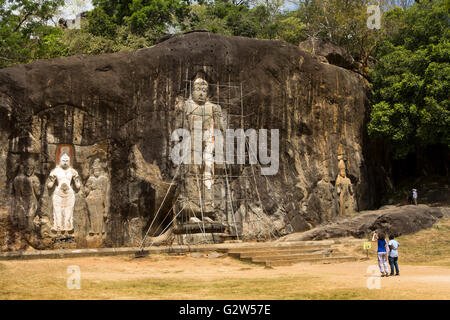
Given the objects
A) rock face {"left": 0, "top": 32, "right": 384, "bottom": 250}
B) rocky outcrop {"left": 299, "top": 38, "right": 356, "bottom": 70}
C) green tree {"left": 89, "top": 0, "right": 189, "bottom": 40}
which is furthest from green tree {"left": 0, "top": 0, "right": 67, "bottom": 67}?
rocky outcrop {"left": 299, "top": 38, "right": 356, "bottom": 70}

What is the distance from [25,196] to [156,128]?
548cm

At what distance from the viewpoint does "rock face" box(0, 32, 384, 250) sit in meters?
20.5

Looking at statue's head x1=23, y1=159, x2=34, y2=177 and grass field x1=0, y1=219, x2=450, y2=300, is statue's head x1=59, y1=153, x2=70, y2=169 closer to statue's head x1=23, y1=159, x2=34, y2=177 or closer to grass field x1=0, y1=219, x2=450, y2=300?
statue's head x1=23, y1=159, x2=34, y2=177

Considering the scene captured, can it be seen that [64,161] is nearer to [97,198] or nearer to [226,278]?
[97,198]

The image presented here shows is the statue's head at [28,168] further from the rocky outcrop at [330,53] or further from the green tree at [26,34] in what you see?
the rocky outcrop at [330,53]

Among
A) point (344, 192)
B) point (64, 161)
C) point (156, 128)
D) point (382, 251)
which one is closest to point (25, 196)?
point (64, 161)

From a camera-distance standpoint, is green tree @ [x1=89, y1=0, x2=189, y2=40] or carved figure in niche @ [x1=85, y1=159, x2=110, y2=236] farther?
green tree @ [x1=89, y1=0, x2=189, y2=40]

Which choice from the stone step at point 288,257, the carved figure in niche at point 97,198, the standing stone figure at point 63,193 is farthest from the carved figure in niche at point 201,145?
the stone step at point 288,257

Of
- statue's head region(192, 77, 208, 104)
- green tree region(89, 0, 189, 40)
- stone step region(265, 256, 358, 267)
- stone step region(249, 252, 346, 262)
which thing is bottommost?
stone step region(265, 256, 358, 267)

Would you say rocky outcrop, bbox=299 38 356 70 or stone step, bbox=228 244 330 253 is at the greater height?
rocky outcrop, bbox=299 38 356 70

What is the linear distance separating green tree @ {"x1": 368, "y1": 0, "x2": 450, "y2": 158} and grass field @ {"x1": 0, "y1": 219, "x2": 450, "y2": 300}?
6811 millimetres

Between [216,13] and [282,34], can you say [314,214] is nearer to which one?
[282,34]

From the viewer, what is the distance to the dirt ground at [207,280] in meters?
11.3
